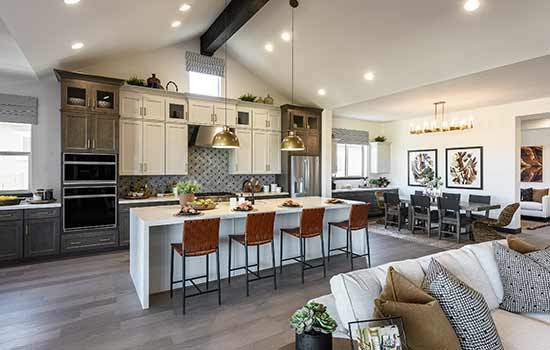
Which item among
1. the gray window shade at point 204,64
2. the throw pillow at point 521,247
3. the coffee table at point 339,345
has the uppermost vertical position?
the gray window shade at point 204,64

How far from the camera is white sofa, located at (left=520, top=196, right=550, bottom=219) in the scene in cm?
845

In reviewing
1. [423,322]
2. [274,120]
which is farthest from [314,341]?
[274,120]

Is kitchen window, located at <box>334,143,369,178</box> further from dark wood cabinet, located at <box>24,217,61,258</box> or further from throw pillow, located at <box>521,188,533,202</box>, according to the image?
dark wood cabinet, located at <box>24,217,61,258</box>

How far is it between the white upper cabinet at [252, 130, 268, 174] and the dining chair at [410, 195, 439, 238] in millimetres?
3417

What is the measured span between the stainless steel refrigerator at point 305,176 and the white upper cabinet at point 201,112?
2.06 meters

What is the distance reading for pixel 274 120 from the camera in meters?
7.14

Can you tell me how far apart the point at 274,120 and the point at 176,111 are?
7.41 feet

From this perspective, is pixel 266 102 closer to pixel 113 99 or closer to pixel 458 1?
pixel 113 99

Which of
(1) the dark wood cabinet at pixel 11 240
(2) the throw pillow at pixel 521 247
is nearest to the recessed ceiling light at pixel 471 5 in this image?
(2) the throw pillow at pixel 521 247

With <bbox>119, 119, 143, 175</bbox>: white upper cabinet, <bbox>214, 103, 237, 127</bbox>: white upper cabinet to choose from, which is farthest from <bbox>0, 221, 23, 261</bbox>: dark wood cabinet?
<bbox>214, 103, 237, 127</bbox>: white upper cabinet

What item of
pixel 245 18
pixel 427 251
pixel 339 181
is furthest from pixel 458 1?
pixel 339 181

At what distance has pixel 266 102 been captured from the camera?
23.0ft

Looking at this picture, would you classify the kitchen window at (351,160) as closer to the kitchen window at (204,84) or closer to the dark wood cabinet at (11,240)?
the kitchen window at (204,84)

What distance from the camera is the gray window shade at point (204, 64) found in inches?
253
